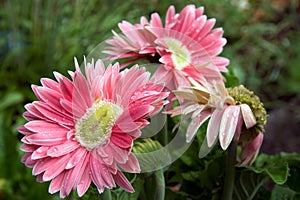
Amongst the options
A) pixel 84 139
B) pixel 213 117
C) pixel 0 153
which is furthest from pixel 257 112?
pixel 0 153

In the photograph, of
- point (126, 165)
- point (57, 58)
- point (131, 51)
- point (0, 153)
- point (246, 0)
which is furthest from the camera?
point (246, 0)

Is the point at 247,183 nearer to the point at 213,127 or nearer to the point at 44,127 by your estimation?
the point at 213,127

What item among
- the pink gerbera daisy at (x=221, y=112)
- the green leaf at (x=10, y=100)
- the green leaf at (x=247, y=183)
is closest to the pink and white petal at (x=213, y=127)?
the pink gerbera daisy at (x=221, y=112)

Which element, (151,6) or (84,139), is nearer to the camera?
(84,139)

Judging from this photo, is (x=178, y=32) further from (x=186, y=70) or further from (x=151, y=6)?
(x=151, y=6)

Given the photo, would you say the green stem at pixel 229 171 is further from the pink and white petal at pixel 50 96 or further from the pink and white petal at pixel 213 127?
the pink and white petal at pixel 50 96

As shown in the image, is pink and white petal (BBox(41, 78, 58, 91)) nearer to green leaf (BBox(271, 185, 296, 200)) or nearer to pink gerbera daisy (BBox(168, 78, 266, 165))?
pink gerbera daisy (BBox(168, 78, 266, 165))

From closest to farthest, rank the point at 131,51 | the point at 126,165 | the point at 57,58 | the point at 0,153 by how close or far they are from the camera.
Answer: the point at 126,165, the point at 131,51, the point at 0,153, the point at 57,58
